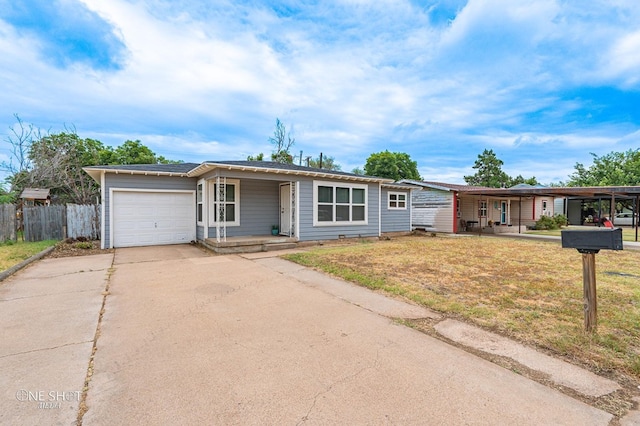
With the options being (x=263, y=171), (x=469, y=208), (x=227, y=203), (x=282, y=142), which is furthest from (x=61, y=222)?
(x=469, y=208)

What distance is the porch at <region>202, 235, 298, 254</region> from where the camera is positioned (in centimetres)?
920

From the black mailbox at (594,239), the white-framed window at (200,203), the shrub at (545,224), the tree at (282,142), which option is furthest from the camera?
the tree at (282,142)

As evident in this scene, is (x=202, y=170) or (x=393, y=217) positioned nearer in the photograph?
(x=202, y=170)

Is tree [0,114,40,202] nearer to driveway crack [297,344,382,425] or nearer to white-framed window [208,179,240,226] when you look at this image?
white-framed window [208,179,240,226]

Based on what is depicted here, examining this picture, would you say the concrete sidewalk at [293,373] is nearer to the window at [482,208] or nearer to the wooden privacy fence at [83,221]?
the wooden privacy fence at [83,221]

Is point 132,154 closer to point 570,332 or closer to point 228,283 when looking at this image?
point 228,283

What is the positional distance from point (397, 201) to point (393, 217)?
854 mm

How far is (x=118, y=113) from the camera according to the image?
18.9 m

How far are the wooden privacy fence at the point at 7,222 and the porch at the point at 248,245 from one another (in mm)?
7719

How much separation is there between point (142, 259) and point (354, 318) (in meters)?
6.85

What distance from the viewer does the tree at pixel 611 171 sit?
1037 inches

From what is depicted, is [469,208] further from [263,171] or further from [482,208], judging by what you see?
[263,171]

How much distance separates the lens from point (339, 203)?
1209cm

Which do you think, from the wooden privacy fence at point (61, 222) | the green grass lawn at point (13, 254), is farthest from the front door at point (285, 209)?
the green grass lawn at point (13, 254)
